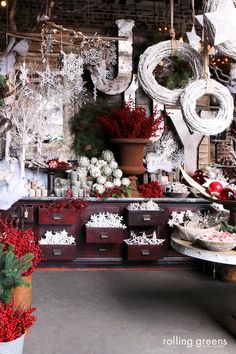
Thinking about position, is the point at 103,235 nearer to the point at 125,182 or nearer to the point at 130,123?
the point at 125,182

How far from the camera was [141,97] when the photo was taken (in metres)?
6.46

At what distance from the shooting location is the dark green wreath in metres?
6.20

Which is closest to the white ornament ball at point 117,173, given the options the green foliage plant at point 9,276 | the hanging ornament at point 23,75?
the hanging ornament at point 23,75

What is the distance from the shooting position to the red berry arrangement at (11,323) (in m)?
2.65

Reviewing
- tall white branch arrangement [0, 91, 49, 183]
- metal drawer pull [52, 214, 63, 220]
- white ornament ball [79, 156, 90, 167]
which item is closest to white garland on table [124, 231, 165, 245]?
metal drawer pull [52, 214, 63, 220]

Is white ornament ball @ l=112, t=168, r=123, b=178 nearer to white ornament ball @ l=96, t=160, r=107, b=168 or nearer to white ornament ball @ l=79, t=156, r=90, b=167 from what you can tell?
white ornament ball @ l=96, t=160, r=107, b=168

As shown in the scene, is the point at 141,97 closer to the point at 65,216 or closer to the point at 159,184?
the point at 159,184

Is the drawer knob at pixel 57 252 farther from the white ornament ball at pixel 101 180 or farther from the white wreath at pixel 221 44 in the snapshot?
the white wreath at pixel 221 44

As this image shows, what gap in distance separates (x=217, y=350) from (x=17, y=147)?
360cm

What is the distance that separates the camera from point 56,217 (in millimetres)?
5492

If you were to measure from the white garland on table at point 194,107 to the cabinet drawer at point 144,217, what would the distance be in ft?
7.21

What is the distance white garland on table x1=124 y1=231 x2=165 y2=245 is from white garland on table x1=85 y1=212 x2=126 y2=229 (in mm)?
184

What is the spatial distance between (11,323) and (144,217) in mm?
3012

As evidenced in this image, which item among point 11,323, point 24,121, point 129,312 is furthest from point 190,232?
point 24,121
